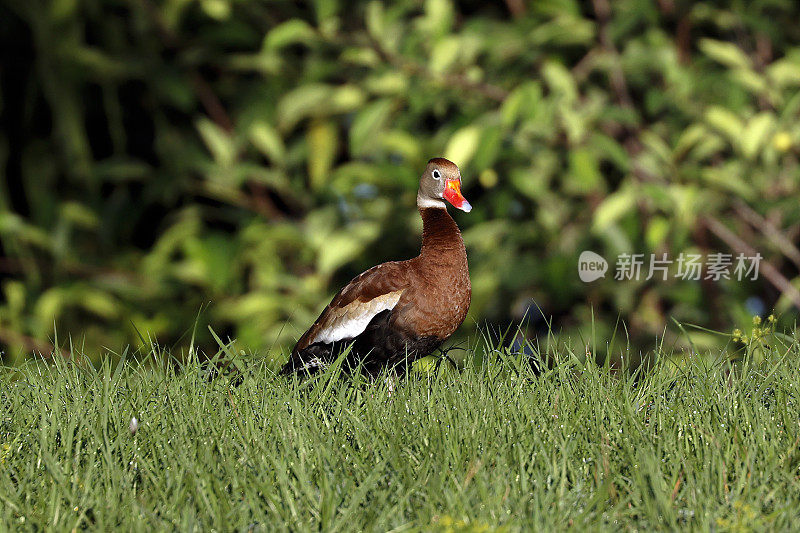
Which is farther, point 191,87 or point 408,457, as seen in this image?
point 191,87

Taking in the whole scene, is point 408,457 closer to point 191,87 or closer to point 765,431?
point 765,431

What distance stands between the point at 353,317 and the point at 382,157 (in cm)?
130

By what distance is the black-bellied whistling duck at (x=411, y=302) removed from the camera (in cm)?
263

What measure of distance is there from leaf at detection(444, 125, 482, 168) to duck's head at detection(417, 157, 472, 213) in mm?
781

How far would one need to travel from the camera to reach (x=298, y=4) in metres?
4.46

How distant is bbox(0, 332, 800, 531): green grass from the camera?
1.94 m

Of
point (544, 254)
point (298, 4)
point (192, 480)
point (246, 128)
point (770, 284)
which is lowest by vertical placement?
point (770, 284)

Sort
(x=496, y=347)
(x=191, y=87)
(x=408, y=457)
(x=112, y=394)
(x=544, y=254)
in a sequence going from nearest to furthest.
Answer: (x=408, y=457) → (x=112, y=394) → (x=496, y=347) → (x=544, y=254) → (x=191, y=87)

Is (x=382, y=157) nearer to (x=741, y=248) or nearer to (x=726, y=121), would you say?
(x=726, y=121)

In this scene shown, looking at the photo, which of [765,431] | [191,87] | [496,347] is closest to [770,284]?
[496,347]

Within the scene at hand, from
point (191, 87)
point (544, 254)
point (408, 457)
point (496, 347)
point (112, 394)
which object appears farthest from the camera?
point (191, 87)

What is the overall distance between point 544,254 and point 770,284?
99 centimetres

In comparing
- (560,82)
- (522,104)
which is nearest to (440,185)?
(522,104)

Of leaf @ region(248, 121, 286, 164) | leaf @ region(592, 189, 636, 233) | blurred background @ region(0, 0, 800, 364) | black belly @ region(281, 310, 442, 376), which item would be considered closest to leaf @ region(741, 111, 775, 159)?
blurred background @ region(0, 0, 800, 364)
